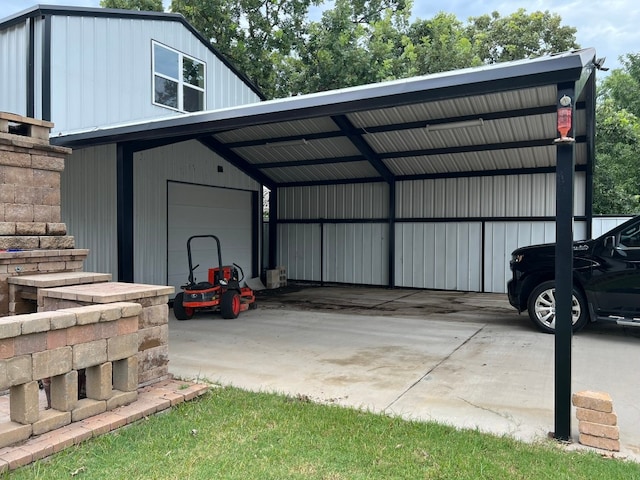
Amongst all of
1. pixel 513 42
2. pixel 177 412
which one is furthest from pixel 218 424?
pixel 513 42

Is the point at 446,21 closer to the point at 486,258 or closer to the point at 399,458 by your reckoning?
the point at 486,258

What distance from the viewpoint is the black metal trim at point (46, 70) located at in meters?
8.51

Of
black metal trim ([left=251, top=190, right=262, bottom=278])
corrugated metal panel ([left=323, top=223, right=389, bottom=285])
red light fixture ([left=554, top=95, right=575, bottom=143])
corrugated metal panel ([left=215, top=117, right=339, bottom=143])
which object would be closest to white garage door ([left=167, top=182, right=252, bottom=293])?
black metal trim ([left=251, top=190, right=262, bottom=278])

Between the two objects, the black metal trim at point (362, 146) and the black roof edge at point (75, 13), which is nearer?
the black roof edge at point (75, 13)

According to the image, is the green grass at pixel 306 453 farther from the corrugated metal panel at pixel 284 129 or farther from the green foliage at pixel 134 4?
the green foliage at pixel 134 4

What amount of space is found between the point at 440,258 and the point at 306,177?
456 centimetres

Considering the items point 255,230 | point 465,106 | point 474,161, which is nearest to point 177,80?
point 255,230

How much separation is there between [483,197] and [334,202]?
168 inches

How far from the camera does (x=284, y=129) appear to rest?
11328 mm

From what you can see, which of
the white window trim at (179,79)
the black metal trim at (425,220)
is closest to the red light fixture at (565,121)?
the black metal trim at (425,220)

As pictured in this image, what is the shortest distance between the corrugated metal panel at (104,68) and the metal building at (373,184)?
758 mm

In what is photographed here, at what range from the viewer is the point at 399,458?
10.6 feet

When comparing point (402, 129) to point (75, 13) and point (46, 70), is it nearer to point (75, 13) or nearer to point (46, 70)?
point (75, 13)

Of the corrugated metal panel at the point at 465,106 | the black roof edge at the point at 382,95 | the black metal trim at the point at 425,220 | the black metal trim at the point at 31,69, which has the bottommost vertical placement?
the black metal trim at the point at 425,220
